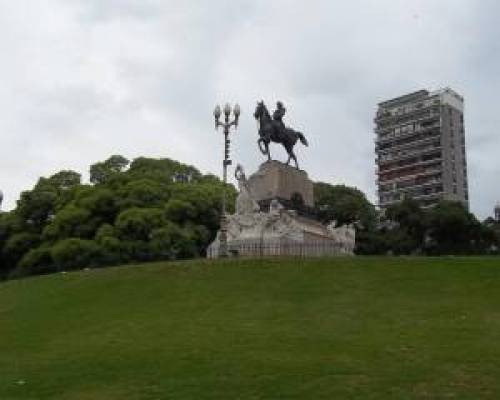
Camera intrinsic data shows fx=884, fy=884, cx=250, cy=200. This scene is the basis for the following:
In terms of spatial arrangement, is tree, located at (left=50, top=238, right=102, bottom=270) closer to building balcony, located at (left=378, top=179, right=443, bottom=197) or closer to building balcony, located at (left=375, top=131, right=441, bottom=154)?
building balcony, located at (left=378, top=179, right=443, bottom=197)

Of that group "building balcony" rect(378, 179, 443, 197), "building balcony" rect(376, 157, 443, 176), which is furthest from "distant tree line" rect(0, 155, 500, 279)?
"building balcony" rect(376, 157, 443, 176)

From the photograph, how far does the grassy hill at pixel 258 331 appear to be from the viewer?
16.6 metres

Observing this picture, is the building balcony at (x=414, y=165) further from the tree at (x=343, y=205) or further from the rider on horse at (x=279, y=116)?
the rider on horse at (x=279, y=116)

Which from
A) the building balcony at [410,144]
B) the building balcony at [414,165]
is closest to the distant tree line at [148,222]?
the building balcony at [414,165]

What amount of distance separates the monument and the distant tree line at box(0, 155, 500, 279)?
8.12 metres

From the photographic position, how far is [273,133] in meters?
42.8

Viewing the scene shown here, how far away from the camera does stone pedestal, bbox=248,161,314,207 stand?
1630 inches

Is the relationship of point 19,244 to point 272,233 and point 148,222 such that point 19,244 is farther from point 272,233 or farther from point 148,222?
point 272,233

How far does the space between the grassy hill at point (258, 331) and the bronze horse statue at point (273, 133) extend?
34.9 ft

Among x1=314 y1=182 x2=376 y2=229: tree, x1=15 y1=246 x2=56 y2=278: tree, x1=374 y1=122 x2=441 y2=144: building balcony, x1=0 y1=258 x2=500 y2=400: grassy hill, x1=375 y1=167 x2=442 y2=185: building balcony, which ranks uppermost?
x1=374 y1=122 x2=441 y2=144: building balcony

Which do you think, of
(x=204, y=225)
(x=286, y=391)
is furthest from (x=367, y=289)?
(x=204, y=225)

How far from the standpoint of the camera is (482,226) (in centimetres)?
6019

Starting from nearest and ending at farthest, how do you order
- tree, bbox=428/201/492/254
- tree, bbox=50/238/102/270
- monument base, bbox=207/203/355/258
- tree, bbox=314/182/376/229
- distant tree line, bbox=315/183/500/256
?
monument base, bbox=207/203/355/258
tree, bbox=50/238/102/270
distant tree line, bbox=315/183/500/256
tree, bbox=428/201/492/254
tree, bbox=314/182/376/229

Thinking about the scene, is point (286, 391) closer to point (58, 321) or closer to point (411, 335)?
point (411, 335)
